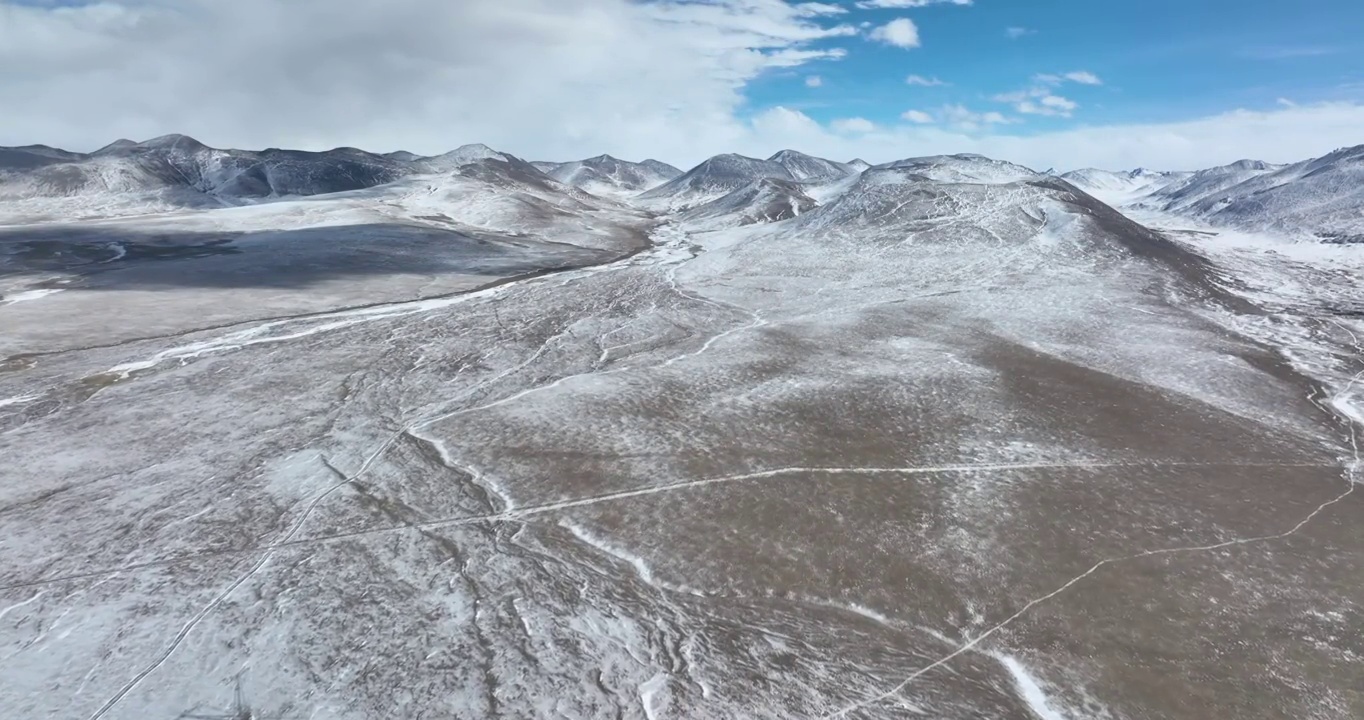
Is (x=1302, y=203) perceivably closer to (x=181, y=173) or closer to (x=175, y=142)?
(x=181, y=173)

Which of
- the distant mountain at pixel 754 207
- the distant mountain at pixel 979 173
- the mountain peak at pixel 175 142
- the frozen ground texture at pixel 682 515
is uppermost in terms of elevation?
the mountain peak at pixel 175 142

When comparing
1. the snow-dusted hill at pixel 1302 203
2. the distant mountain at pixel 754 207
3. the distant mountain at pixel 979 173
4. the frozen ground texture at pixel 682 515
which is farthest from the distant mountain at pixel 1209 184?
the frozen ground texture at pixel 682 515

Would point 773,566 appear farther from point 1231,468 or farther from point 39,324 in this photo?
point 39,324

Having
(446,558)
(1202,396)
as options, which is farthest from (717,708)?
(1202,396)

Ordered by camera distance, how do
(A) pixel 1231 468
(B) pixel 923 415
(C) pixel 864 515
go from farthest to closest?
1. (B) pixel 923 415
2. (A) pixel 1231 468
3. (C) pixel 864 515

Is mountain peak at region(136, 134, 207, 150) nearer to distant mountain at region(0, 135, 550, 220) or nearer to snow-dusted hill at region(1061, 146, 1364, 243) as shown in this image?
distant mountain at region(0, 135, 550, 220)

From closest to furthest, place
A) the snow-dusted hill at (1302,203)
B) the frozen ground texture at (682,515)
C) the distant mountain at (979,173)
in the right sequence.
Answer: the frozen ground texture at (682,515)
the snow-dusted hill at (1302,203)
the distant mountain at (979,173)

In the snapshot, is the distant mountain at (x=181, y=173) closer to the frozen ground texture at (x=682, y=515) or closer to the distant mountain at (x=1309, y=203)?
the frozen ground texture at (x=682, y=515)

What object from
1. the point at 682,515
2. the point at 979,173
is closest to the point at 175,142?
the point at 979,173
